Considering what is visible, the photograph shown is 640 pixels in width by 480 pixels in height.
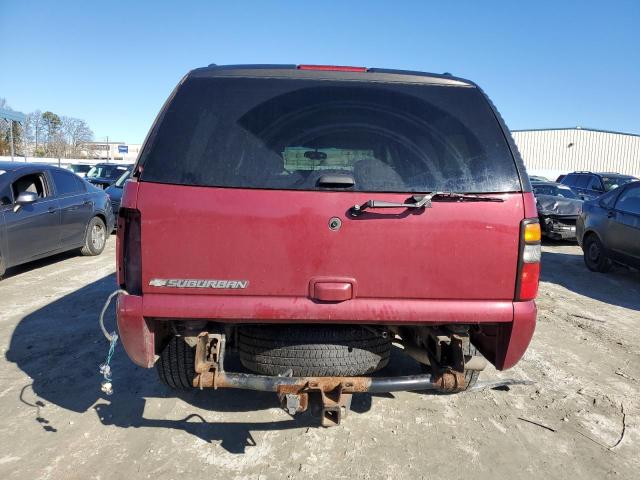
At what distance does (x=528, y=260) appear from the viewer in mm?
2348

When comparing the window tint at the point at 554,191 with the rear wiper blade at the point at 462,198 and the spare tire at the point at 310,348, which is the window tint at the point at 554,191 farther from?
the spare tire at the point at 310,348

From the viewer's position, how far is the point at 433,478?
99.8 inches

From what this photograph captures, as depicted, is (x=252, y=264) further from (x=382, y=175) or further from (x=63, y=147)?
(x=63, y=147)

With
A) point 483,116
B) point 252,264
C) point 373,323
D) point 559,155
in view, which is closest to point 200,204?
point 252,264

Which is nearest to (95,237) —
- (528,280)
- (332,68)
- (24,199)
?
(24,199)

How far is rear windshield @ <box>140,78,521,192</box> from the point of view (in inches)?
91.1

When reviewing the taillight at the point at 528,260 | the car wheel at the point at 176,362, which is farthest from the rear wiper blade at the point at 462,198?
the car wheel at the point at 176,362

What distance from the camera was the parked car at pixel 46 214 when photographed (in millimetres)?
6234

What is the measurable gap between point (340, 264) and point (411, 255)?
361mm

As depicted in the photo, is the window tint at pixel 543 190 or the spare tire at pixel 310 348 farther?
the window tint at pixel 543 190

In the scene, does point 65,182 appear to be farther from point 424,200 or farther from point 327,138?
point 424,200

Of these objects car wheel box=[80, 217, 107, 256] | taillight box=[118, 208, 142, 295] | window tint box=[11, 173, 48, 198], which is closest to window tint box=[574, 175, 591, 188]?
car wheel box=[80, 217, 107, 256]

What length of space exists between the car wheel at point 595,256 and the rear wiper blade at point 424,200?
6.88 m

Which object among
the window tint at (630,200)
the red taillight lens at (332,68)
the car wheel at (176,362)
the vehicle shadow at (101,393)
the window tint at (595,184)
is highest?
the red taillight lens at (332,68)
